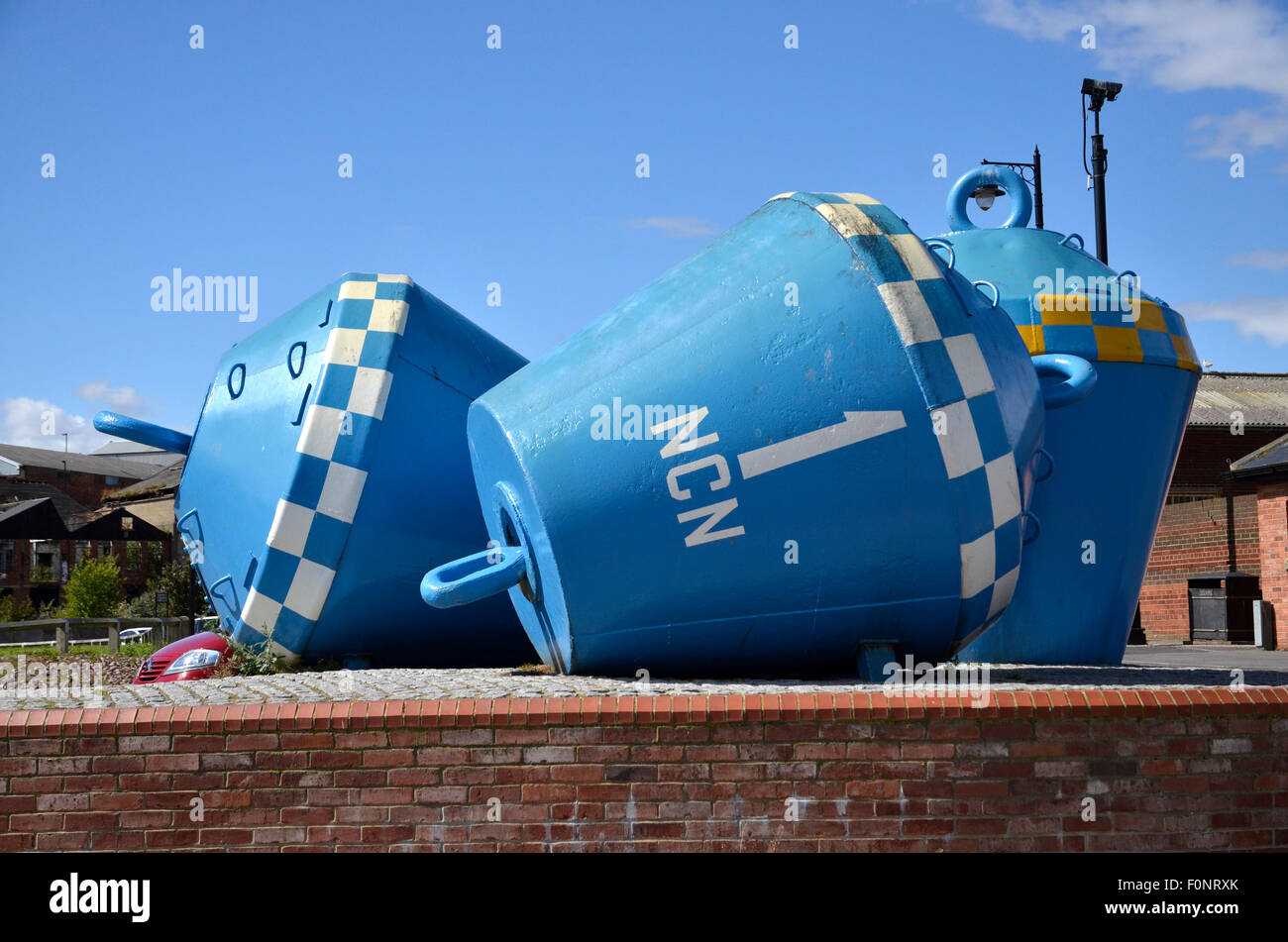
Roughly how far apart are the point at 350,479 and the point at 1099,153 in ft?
55.1

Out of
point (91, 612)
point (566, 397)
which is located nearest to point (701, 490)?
point (566, 397)

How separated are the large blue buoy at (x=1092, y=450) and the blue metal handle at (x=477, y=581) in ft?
11.6

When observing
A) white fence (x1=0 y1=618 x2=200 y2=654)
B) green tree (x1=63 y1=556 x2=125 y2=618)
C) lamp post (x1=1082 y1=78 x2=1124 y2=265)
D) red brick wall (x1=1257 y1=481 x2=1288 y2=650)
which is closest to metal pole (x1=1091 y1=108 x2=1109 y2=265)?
lamp post (x1=1082 y1=78 x2=1124 y2=265)

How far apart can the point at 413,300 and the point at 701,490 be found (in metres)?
2.98

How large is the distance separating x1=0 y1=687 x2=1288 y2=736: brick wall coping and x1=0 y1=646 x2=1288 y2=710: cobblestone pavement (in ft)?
0.90

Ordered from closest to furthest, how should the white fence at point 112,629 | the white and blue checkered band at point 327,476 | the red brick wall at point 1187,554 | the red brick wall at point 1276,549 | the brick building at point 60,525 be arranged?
1. the white and blue checkered band at point 327,476
2. the white fence at point 112,629
3. the red brick wall at point 1276,549
4. the red brick wall at point 1187,554
5. the brick building at point 60,525

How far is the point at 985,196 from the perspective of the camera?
10.1 m

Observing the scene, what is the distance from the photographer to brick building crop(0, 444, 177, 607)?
24.4 metres

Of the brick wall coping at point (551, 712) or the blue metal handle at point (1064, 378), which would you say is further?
the blue metal handle at point (1064, 378)

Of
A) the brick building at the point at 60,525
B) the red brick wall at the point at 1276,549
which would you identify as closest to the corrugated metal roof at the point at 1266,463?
the red brick wall at the point at 1276,549

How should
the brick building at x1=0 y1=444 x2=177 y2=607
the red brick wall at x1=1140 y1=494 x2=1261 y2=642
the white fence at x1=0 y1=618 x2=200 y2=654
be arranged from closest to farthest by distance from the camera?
1. the white fence at x1=0 y1=618 x2=200 y2=654
2. the red brick wall at x1=1140 y1=494 x2=1261 y2=642
3. the brick building at x1=0 y1=444 x2=177 y2=607

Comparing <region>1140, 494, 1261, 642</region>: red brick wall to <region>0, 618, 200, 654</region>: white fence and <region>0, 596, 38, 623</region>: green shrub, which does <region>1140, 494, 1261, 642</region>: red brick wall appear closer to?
<region>0, 618, 200, 654</region>: white fence

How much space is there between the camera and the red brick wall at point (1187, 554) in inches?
949

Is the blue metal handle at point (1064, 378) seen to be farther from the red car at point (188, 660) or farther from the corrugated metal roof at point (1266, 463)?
the corrugated metal roof at point (1266, 463)
